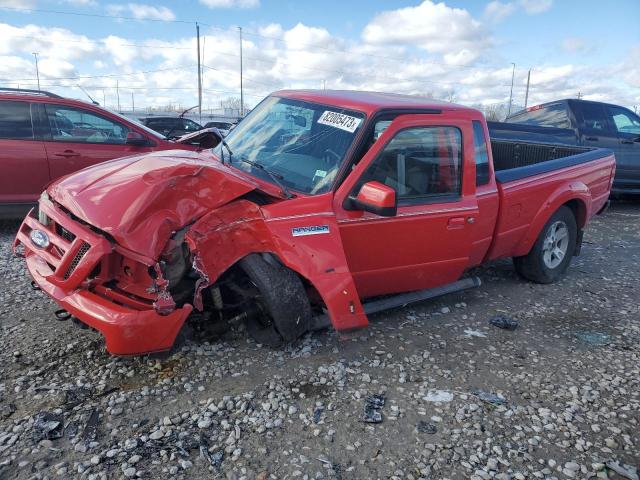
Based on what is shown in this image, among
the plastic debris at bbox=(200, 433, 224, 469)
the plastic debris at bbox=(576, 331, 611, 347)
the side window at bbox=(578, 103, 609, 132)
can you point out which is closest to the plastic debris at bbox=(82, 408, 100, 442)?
the plastic debris at bbox=(200, 433, 224, 469)

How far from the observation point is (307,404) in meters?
2.99

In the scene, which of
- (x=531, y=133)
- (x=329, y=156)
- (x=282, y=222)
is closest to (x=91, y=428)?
(x=282, y=222)

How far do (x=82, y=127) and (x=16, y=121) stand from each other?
0.73 metres

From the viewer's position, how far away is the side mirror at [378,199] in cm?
316

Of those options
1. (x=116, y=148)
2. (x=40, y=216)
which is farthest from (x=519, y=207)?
(x=116, y=148)

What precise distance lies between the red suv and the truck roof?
1.96m

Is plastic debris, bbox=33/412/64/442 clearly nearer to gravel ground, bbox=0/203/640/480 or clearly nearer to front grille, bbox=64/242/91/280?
gravel ground, bbox=0/203/640/480

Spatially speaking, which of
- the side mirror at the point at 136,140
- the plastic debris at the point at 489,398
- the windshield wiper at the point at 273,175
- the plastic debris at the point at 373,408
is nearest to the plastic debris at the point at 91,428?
the plastic debris at the point at 373,408

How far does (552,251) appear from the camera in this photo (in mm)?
5344

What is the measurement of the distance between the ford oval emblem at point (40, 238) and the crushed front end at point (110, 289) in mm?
93

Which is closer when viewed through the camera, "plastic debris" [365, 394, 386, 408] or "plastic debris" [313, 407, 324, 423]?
"plastic debris" [313, 407, 324, 423]

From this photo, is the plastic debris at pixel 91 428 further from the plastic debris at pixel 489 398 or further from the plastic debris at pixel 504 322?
the plastic debris at pixel 504 322

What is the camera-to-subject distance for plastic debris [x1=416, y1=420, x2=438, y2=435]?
2.83 m

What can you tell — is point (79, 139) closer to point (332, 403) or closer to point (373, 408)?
point (332, 403)
